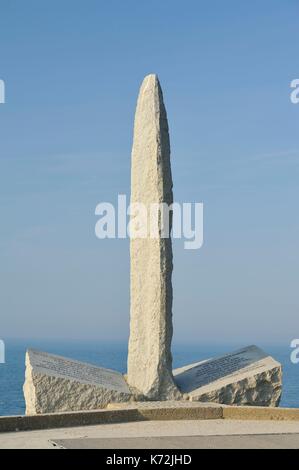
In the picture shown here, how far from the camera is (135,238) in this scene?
14055mm

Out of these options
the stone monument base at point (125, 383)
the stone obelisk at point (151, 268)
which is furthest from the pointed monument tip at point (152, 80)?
the stone monument base at point (125, 383)

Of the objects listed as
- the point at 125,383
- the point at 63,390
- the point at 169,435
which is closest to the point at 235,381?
the point at 125,383

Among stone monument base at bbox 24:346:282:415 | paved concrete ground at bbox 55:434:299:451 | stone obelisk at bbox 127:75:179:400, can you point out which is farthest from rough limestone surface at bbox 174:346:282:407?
paved concrete ground at bbox 55:434:299:451

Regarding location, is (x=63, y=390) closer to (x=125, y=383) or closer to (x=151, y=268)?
(x=125, y=383)

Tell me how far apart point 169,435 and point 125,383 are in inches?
193

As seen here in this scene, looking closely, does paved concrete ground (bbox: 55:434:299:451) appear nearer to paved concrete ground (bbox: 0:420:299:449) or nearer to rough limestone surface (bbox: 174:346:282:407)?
paved concrete ground (bbox: 0:420:299:449)

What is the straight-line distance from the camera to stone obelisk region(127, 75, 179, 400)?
44.8ft

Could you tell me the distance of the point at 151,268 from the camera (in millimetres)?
13805

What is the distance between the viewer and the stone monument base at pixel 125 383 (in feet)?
41.0

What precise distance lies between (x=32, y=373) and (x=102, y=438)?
167 inches
